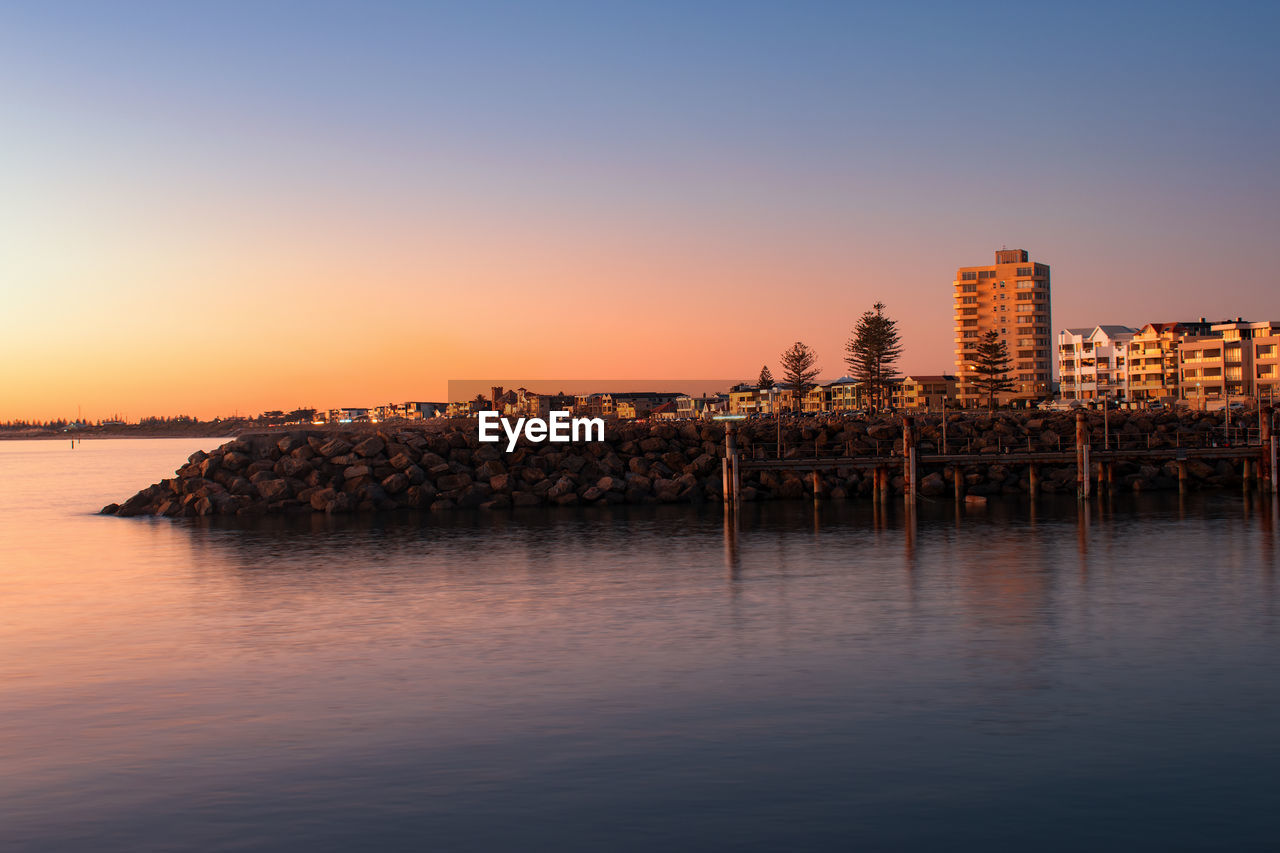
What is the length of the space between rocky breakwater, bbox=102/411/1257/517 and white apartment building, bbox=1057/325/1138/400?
117880 millimetres

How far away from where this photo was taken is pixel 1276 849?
12.4m

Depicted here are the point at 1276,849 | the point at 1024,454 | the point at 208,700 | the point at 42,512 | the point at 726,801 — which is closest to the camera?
the point at 1276,849

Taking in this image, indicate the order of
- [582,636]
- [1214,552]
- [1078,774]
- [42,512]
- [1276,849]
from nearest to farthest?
[1276,849] → [1078,774] → [582,636] → [1214,552] → [42,512]

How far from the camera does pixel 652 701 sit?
770 inches

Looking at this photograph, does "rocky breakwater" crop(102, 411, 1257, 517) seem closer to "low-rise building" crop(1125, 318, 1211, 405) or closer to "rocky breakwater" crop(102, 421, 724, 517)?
"rocky breakwater" crop(102, 421, 724, 517)

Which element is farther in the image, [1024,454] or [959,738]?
[1024,454]

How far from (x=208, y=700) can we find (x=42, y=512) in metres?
62.4

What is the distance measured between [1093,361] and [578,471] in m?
145

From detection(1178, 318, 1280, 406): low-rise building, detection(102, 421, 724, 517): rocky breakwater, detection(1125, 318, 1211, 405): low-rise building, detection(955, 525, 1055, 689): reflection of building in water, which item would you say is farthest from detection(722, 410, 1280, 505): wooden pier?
detection(1125, 318, 1211, 405): low-rise building

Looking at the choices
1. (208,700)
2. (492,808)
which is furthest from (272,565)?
(492,808)

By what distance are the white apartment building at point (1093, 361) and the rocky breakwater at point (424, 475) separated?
441ft

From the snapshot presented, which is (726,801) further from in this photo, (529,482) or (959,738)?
(529,482)

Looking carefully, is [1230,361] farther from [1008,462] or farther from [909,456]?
[909,456]

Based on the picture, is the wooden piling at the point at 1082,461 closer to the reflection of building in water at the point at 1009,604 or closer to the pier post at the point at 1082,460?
the pier post at the point at 1082,460
